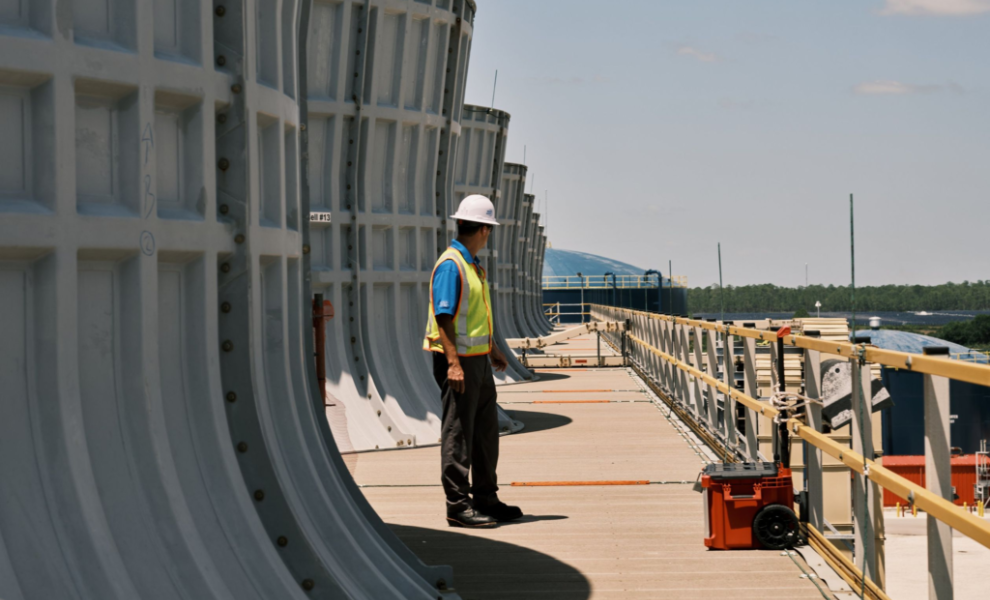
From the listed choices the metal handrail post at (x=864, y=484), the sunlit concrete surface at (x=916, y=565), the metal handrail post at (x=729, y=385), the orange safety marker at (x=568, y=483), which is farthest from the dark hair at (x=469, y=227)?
the sunlit concrete surface at (x=916, y=565)

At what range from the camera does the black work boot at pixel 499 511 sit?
7527 millimetres

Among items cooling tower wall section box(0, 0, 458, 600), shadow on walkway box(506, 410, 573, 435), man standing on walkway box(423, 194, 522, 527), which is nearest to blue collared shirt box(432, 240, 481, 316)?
man standing on walkway box(423, 194, 522, 527)

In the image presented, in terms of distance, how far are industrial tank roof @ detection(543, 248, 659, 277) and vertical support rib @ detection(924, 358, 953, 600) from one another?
549 feet

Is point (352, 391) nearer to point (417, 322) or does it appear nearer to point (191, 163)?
point (417, 322)

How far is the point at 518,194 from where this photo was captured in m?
32.6

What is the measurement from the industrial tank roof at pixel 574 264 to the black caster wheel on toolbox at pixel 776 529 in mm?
165098

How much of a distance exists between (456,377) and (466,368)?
0.26m

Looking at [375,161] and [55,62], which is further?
[375,161]

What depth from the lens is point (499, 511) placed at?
7.54m

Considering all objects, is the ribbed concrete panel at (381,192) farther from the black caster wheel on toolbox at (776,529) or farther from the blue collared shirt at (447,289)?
the black caster wheel on toolbox at (776,529)

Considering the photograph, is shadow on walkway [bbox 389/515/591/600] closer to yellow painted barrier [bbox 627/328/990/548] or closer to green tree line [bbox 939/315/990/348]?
yellow painted barrier [bbox 627/328/990/548]

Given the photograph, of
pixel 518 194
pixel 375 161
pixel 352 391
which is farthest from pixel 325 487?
Result: pixel 518 194

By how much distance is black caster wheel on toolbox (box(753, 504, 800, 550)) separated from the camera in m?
6.56

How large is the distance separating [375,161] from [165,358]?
24.7 feet
